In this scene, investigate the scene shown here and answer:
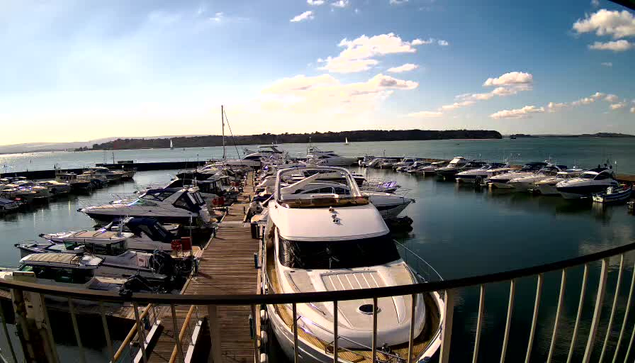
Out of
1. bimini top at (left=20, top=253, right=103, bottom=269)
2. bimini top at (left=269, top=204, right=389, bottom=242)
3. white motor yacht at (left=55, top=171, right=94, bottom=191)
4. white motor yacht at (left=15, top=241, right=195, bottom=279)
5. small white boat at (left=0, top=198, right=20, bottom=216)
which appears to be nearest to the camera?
bimini top at (left=269, top=204, right=389, bottom=242)

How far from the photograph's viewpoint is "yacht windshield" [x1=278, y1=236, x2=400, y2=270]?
766 centimetres

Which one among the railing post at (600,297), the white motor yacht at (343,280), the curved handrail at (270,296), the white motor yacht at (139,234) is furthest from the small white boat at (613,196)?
the curved handrail at (270,296)

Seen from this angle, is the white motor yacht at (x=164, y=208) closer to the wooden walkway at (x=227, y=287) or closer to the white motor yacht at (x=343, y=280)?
the wooden walkway at (x=227, y=287)

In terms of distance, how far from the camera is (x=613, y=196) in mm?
28031

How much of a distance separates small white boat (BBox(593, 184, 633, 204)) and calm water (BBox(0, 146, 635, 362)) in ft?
3.04

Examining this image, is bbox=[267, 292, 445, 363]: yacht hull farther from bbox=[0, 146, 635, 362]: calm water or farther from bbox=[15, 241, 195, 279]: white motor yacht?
bbox=[15, 241, 195, 279]: white motor yacht

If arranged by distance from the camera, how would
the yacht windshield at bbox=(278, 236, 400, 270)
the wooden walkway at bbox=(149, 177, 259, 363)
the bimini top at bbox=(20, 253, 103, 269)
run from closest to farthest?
the wooden walkway at bbox=(149, 177, 259, 363) → the yacht windshield at bbox=(278, 236, 400, 270) → the bimini top at bbox=(20, 253, 103, 269)

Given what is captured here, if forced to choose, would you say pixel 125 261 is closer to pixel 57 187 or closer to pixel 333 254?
pixel 333 254

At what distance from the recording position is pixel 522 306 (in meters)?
11.8

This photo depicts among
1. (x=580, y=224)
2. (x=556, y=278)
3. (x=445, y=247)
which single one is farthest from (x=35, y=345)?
(x=580, y=224)

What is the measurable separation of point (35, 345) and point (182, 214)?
18448 millimetres

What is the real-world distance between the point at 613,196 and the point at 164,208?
3282 cm

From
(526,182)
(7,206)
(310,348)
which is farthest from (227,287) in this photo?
(526,182)

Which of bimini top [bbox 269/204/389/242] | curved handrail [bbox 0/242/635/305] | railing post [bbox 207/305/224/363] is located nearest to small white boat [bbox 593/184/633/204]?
bimini top [bbox 269/204/389/242]
